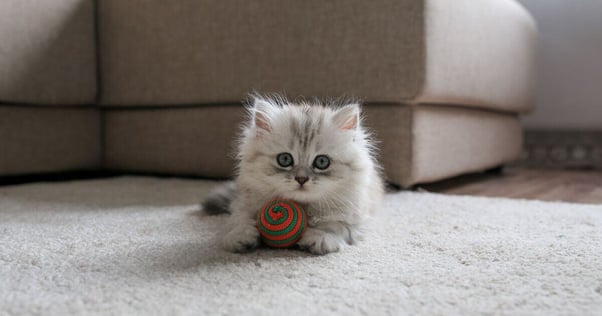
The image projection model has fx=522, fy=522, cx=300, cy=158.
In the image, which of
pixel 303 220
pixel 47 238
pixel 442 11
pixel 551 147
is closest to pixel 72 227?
pixel 47 238

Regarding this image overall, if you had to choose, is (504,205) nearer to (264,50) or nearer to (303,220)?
(303,220)

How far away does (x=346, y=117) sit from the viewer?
124 centimetres

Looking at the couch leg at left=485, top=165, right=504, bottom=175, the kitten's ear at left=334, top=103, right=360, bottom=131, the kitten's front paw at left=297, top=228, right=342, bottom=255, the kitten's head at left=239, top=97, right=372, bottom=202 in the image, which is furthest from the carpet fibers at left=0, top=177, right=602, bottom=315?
the couch leg at left=485, top=165, right=504, bottom=175


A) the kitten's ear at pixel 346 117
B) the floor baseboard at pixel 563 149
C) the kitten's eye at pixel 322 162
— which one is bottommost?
the floor baseboard at pixel 563 149

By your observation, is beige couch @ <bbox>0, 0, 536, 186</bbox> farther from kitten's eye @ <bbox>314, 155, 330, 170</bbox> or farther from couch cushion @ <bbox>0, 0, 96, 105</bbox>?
kitten's eye @ <bbox>314, 155, 330, 170</bbox>

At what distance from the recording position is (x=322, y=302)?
791mm

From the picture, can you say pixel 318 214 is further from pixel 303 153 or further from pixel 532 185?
pixel 532 185

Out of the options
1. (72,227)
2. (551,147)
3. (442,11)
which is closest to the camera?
(72,227)

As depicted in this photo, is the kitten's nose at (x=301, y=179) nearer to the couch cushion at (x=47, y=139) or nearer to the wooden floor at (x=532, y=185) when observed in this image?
the wooden floor at (x=532, y=185)

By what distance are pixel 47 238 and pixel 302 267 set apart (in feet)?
2.01

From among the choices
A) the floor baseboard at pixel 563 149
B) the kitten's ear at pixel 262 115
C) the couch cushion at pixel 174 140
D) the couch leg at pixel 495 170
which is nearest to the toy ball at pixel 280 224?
the kitten's ear at pixel 262 115

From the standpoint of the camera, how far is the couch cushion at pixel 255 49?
186 cm

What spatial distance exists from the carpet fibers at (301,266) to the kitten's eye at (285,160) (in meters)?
0.20

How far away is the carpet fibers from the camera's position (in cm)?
78
